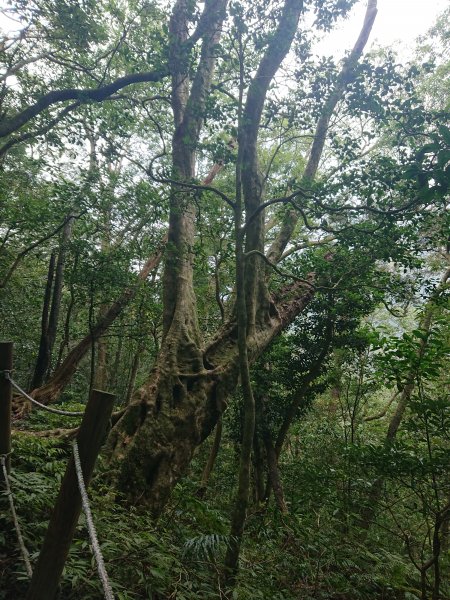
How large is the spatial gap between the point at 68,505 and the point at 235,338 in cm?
413

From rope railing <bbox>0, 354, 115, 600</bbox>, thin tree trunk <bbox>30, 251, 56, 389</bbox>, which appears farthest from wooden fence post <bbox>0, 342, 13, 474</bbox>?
thin tree trunk <bbox>30, 251, 56, 389</bbox>

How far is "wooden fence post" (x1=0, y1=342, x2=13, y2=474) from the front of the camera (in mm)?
2568

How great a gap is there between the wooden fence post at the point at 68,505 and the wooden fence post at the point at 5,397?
1.25 meters

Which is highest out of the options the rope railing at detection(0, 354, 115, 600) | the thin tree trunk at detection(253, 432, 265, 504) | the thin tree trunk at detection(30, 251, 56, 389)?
the thin tree trunk at detection(30, 251, 56, 389)

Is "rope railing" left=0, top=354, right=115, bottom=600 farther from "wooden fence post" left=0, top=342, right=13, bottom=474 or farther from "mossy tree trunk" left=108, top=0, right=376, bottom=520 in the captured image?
"mossy tree trunk" left=108, top=0, right=376, bottom=520

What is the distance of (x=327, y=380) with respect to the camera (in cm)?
813

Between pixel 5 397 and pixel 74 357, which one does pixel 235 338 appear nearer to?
pixel 5 397

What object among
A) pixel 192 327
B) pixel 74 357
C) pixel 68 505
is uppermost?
pixel 192 327

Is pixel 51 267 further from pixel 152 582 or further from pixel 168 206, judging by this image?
pixel 152 582

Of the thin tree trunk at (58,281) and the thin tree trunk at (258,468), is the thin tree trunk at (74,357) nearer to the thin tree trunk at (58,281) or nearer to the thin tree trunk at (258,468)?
the thin tree trunk at (58,281)

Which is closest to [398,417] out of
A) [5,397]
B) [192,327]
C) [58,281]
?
[192,327]

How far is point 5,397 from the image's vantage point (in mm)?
2613

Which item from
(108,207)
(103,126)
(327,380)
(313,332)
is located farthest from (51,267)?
(327,380)

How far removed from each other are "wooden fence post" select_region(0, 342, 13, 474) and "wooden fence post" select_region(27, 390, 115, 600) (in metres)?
1.25
